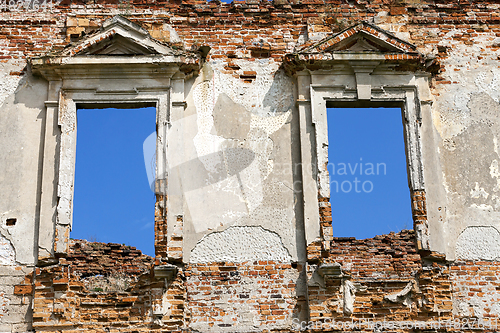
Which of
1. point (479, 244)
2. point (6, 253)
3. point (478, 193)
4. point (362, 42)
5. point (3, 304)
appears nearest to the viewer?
point (3, 304)

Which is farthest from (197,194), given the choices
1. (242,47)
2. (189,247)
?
(242,47)

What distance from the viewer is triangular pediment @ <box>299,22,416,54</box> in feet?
30.6

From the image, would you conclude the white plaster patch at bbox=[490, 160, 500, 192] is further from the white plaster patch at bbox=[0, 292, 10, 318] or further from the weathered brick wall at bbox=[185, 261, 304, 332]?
the white plaster patch at bbox=[0, 292, 10, 318]

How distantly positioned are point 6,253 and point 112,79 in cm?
232

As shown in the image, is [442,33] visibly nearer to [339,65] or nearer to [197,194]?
[339,65]

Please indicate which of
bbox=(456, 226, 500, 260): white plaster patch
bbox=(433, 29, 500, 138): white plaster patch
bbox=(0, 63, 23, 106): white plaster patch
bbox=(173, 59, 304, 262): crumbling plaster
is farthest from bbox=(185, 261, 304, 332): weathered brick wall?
bbox=(0, 63, 23, 106): white plaster patch

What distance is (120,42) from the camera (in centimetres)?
928

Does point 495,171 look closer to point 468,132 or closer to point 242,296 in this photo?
point 468,132

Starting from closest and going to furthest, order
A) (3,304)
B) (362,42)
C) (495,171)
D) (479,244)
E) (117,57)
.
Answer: (3,304), (479,244), (495,171), (117,57), (362,42)

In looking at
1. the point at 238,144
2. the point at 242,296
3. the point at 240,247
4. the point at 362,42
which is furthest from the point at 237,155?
the point at 362,42

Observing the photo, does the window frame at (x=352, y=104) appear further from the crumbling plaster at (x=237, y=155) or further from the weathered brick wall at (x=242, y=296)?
the weathered brick wall at (x=242, y=296)

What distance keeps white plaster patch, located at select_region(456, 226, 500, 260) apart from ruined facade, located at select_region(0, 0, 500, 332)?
16 mm

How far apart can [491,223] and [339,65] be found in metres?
2.51

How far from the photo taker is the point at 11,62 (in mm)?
9344
